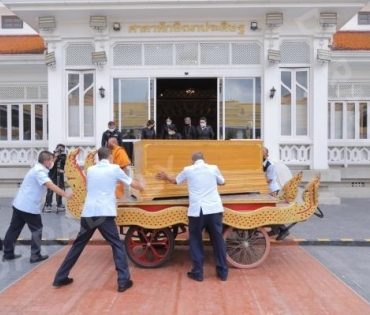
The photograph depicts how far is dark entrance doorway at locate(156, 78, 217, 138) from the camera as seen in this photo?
2223cm

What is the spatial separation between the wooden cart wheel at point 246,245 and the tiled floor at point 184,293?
0.69 feet

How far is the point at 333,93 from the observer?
54.3 feet

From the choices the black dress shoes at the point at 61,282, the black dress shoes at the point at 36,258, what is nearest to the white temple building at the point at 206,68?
the black dress shoes at the point at 36,258

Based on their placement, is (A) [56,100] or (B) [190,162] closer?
(B) [190,162]

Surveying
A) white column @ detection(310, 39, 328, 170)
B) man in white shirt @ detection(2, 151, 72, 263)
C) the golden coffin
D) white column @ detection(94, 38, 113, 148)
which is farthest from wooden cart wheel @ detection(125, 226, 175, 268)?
white column @ detection(310, 39, 328, 170)

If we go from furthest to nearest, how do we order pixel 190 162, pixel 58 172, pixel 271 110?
pixel 271 110 < pixel 58 172 < pixel 190 162

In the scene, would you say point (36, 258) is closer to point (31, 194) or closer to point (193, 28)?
point (31, 194)

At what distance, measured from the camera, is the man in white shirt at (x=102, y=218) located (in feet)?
19.8

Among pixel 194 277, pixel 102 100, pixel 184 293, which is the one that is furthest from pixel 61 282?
pixel 102 100

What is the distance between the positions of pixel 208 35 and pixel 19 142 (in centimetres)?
785

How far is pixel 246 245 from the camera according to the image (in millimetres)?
7215

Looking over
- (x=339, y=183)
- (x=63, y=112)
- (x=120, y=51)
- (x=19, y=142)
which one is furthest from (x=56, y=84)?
(x=339, y=183)

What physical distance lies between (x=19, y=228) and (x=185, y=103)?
625 inches

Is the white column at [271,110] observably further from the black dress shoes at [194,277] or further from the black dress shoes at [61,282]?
the black dress shoes at [61,282]
